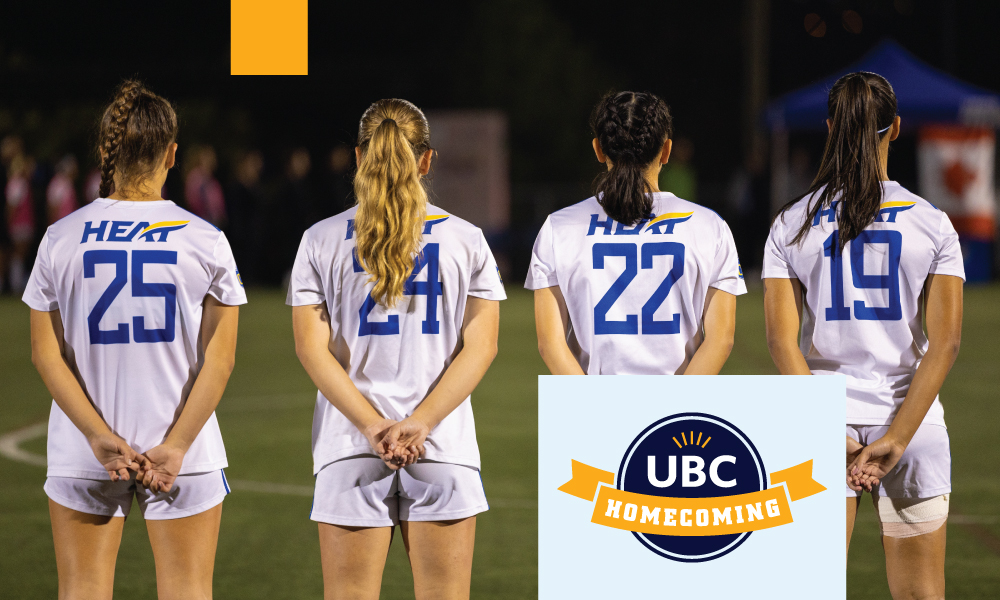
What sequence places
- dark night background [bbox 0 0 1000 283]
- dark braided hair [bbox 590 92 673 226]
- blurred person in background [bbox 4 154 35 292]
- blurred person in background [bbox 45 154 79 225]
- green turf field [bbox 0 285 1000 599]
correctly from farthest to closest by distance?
dark night background [bbox 0 0 1000 283]
blurred person in background [bbox 45 154 79 225]
blurred person in background [bbox 4 154 35 292]
green turf field [bbox 0 285 1000 599]
dark braided hair [bbox 590 92 673 226]

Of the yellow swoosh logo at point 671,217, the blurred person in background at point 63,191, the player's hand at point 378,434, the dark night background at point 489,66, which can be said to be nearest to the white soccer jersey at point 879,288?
the yellow swoosh logo at point 671,217

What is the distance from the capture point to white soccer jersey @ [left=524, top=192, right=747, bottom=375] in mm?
3516

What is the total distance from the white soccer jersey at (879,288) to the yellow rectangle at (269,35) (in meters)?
1.66

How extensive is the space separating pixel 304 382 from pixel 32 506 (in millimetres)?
4836

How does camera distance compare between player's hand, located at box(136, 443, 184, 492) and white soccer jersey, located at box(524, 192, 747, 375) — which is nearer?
player's hand, located at box(136, 443, 184, 492)

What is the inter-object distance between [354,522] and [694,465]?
3.42ft

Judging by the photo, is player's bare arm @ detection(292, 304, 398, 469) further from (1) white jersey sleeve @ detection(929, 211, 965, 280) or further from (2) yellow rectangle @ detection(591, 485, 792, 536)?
(1) white jersey sleeve @ detection(929, 211, 965, 280)

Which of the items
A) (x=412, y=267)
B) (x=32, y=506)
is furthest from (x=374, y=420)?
(x=32, y=506)

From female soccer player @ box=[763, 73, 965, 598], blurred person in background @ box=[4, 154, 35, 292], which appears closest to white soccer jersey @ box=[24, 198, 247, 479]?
female soccer player @ box=[763, 73, 965, 598]

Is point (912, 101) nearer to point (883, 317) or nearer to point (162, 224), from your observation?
point (883, 317)

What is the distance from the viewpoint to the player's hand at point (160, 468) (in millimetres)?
3379

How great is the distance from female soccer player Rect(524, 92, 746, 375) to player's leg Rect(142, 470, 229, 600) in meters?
1.09

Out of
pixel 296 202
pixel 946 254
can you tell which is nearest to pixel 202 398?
pixel 946 254

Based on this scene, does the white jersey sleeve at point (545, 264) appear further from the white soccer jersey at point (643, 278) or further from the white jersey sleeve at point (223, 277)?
the white jersey sleeve at point (223, 277)
